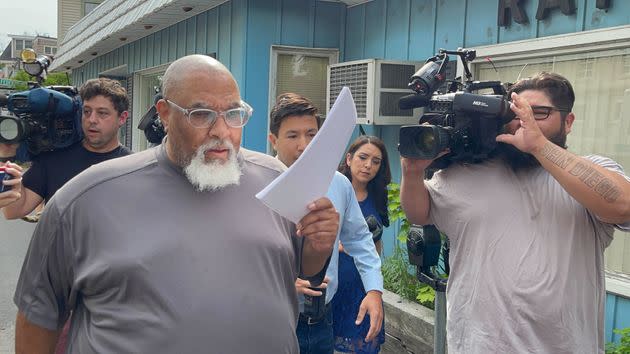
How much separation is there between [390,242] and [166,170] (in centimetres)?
435

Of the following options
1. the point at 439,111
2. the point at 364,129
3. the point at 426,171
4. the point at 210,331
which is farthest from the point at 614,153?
the point at 210,331

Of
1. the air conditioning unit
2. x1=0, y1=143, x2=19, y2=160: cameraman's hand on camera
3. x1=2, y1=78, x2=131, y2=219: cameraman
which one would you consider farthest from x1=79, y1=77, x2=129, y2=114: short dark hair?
the air conditioning unit

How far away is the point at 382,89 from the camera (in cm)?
580

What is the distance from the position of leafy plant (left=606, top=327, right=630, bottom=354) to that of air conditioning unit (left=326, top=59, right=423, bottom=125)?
2650 mm

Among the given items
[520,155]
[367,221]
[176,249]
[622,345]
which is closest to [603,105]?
[622,345]

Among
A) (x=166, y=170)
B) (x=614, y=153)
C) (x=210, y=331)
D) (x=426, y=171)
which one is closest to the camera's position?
(x=210, y=331)

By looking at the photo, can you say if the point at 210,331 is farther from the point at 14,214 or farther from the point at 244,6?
the point at 244,6

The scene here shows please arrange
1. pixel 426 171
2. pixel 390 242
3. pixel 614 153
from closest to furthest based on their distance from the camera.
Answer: pixel 426 171 → pixel 614 153 → pixel 390 242

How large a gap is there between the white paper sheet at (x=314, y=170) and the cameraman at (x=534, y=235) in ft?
2.60

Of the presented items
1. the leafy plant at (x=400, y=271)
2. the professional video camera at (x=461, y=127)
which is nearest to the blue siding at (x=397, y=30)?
the leafy plant at (x=400, y=271)

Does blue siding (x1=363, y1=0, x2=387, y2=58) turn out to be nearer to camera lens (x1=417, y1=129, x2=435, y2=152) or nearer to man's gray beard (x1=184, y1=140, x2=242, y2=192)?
camera lens (x1=417, y1=129, x2=435, y2=152)

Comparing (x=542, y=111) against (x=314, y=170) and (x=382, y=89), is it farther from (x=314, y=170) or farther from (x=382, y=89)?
(x=382, y=89)

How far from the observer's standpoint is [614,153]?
4180 mm

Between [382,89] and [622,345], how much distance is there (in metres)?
2.98
